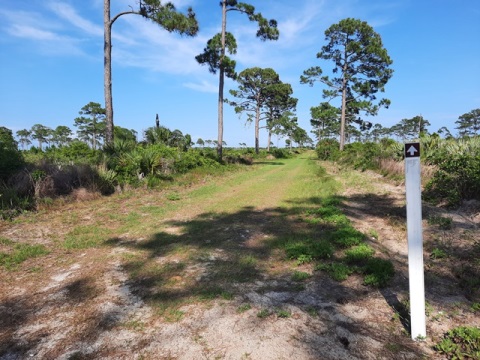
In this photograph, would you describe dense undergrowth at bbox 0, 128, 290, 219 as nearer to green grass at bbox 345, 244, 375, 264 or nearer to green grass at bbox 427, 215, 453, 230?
green grass at bbox 345, 244, 375, 264

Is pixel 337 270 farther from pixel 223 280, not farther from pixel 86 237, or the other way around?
pixel 86 237

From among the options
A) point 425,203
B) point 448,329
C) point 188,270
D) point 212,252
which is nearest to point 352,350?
point 448,329

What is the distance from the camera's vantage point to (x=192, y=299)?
329cm

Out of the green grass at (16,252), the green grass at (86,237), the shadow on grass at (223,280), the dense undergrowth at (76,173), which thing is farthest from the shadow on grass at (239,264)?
the dense undergrowth at (76,173)

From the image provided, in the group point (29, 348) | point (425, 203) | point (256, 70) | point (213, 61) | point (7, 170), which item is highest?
point (256, 70)

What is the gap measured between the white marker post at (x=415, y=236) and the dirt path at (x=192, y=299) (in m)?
0.20

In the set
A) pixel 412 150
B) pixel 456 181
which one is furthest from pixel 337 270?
pixel 456 181

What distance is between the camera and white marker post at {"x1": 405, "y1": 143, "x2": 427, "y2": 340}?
2479 mm

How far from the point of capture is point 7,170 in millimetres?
8211

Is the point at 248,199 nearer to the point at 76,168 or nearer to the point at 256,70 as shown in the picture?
the point at 76,168

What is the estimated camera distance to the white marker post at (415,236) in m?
2.48

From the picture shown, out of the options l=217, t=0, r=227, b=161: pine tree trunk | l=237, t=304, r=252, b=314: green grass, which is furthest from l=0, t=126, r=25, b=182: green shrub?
l=217, t=0, r=227, b=161: pine tree trunk

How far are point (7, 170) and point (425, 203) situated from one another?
36.4ft

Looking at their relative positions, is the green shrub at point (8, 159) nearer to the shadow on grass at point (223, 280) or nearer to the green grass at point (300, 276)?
the shadow on grass at point (223, 280)
